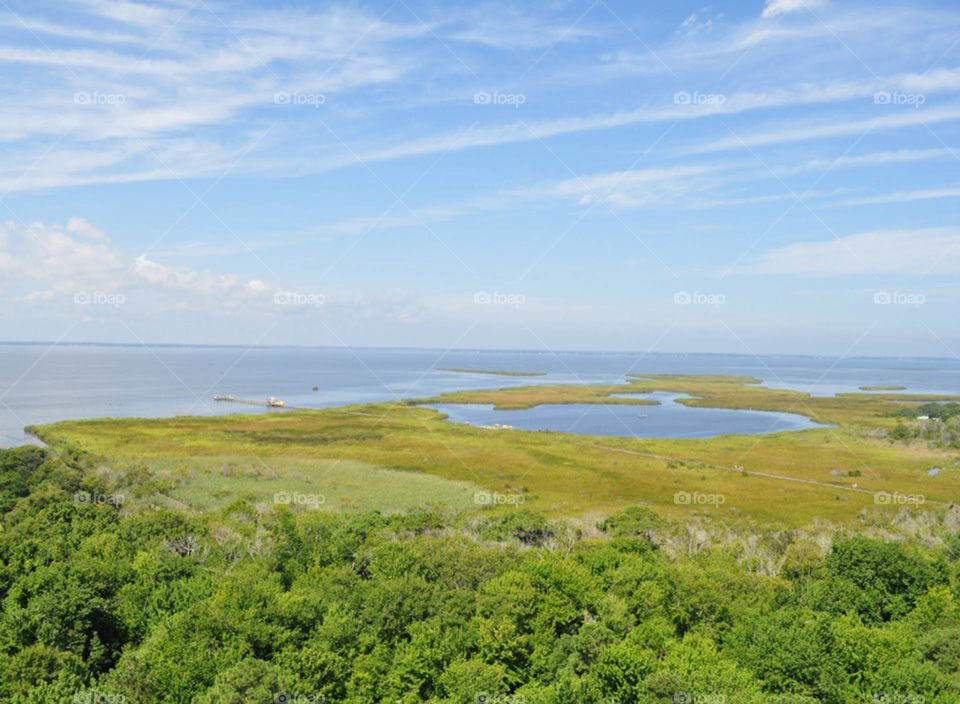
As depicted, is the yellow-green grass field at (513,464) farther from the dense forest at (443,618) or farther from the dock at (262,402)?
the dense forest at (443,618)

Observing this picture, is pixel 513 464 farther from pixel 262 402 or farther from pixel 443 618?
pixel 262 402

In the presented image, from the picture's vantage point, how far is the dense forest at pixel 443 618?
20.0 meters

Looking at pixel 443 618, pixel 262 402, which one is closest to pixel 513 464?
pixel 443 618

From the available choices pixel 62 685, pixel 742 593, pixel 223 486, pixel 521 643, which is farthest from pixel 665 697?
pixel 223 486

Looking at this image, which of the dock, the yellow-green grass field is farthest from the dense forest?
the dock

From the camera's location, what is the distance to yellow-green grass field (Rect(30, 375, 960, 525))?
5834 centimetres

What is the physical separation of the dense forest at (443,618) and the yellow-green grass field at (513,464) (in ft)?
63.2

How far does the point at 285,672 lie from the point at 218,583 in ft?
29.6

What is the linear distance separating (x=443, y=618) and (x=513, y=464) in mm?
49641

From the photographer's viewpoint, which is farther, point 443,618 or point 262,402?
point 262,402

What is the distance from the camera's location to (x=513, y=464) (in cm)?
7438

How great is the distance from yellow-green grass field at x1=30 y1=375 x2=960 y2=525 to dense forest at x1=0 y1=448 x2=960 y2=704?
19269 mm

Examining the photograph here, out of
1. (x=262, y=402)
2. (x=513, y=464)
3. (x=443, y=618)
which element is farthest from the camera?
(x=262, y=402)

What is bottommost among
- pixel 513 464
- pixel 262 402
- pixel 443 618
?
pixel 513 464
